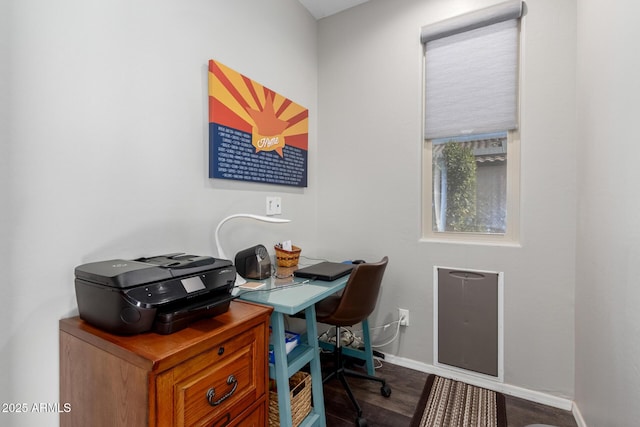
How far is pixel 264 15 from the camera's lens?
1.92 meters

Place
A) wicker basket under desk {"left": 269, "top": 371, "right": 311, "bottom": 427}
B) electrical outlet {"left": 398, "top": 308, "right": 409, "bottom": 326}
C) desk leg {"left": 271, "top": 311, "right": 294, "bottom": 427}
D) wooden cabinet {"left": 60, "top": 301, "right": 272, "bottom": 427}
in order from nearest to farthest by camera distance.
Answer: wooden cabinet {"left": 60, "top": 301, "right": 272, "bottom": 427}
desk leg {"left": 271, "top": 311, "right": 294, "bottom": 427}
wicker basket under desk {"left": 269, "top": 371, "right": 311, "bottom": 427}
electrical outlet {"left": 398, "top": 308, "right": 409, "bottom": 326}

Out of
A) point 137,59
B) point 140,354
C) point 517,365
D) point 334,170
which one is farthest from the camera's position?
point 334,170

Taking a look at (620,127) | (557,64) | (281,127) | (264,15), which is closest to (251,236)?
(281,127)

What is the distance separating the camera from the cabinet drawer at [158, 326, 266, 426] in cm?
82

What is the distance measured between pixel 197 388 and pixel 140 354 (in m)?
0.22

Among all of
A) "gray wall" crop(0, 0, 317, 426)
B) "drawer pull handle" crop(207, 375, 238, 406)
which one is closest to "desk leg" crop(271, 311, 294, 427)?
"drawer pull handle" crop(207, 375, 238, 406)

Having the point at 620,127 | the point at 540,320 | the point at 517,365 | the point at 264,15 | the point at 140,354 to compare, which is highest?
the point at 264,15

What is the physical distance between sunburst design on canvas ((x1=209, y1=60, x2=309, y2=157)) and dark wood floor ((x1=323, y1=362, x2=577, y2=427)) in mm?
1629

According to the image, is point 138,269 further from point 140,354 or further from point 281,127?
point 281,127

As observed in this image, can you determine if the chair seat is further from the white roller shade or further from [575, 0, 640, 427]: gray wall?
the white roller shade

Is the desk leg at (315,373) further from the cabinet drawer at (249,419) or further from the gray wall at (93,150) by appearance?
the gray wall at (93,150)

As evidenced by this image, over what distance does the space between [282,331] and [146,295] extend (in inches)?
23.1

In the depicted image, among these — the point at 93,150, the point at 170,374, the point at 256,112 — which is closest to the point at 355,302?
the point at 170,374

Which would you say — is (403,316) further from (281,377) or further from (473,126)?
(473,126)
